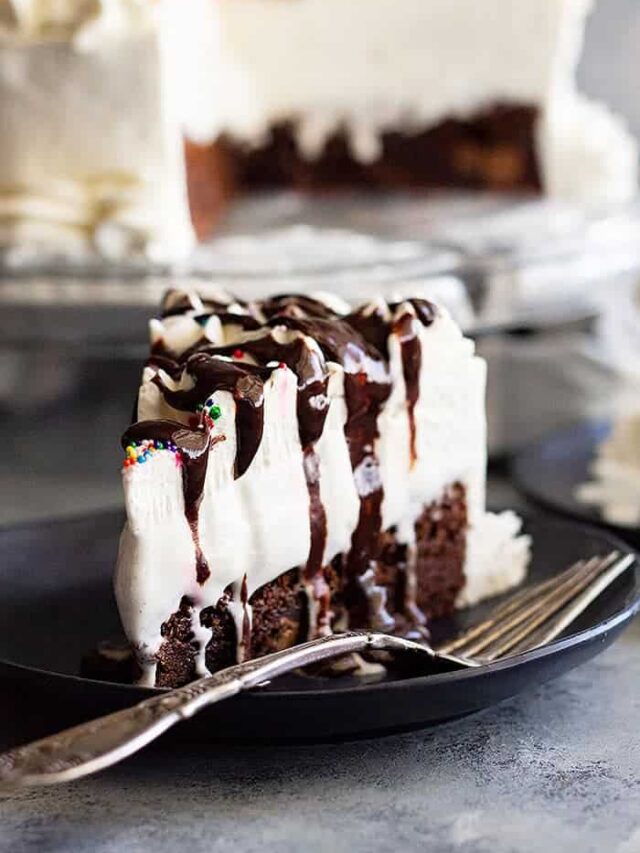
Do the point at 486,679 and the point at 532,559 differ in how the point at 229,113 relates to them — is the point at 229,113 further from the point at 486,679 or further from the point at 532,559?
the point at 486,679

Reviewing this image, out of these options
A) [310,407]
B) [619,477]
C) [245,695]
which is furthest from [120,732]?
[619,477]

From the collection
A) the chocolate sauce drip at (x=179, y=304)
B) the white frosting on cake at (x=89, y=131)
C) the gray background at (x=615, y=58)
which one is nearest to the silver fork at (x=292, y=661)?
the chocolate sauce drip at (x=179, y=304)

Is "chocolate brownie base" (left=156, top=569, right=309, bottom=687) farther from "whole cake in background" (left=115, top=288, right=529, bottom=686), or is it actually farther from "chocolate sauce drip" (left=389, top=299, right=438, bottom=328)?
"chocolate sauce drip" (left=389, top=299, right=438, bottom=328)

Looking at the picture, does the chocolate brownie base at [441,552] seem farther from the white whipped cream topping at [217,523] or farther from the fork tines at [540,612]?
the white whipped cream topping at [217,523]

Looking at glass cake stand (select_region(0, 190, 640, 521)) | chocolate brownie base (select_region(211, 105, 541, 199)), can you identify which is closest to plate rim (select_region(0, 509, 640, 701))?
glass cake stand (select_region(0, 190, 640, 521))

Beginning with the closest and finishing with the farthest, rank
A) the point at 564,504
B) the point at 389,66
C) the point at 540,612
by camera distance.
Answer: the point at 540,612 → the point at 564,504 → the point at 389,66

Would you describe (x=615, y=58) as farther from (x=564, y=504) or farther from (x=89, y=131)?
(x=564, y=504)

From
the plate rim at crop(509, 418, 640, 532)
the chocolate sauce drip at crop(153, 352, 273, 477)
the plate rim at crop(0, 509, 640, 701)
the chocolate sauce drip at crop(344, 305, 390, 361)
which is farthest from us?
the plate rim at crop(509, 418, 640, 532)

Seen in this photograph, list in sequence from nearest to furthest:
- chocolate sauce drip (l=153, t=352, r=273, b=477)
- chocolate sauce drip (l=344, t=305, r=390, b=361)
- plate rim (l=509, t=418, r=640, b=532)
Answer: chocolate sauce drip (l=153, t=352, r=273, b=477) < chocolate sauce drip (l=344, t=305, r=390, b=361) < plate rim (l=509, t=418, r=640, b=532)
